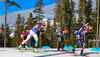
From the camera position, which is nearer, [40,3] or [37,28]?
[37,28]

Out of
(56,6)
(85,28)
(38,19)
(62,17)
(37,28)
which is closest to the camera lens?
(85,28)

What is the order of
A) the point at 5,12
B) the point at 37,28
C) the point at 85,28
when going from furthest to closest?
the point at 5,12
the point at 37,28
the point at 85,28

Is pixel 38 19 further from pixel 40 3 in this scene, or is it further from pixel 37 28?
pixel 37 28

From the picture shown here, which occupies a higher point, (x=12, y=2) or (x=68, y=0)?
(x=68, y=0)

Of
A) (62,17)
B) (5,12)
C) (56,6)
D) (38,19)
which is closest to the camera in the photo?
(5,12)

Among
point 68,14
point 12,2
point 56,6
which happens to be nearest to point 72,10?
point 68,14

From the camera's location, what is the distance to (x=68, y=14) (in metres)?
40.0

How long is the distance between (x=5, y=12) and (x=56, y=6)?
102 feet

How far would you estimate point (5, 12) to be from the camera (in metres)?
17.8

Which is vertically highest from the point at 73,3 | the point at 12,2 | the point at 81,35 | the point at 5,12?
the point at 73,3

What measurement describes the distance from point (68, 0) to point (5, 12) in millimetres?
25500

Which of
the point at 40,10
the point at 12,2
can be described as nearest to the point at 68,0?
Answer: the point at 40,10

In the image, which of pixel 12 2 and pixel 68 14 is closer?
pixel 12 2

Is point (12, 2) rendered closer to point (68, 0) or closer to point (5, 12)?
point (5, 12)
